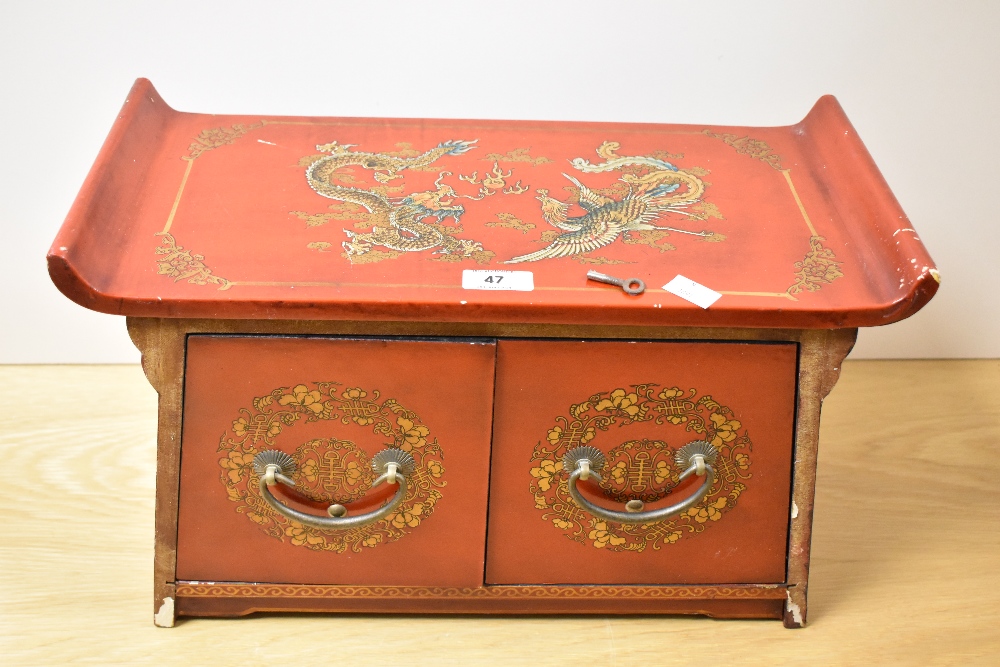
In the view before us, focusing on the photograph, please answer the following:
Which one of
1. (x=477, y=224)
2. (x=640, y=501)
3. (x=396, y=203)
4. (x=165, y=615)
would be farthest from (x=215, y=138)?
(x=640, y=501)

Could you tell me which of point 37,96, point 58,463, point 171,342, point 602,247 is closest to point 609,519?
point 602,247

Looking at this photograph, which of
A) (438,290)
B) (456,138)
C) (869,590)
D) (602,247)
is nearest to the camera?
(438,290)

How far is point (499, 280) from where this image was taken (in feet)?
5.26

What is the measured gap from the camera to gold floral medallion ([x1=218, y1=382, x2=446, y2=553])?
1640 mm

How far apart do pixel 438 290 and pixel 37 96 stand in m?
0.99

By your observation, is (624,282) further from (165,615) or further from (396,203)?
(165,615)

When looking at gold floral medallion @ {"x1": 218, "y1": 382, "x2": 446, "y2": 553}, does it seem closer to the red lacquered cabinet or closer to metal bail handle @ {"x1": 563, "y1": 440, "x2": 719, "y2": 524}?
the red lacquered cabinet

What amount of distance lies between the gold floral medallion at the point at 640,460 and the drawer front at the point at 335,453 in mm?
86

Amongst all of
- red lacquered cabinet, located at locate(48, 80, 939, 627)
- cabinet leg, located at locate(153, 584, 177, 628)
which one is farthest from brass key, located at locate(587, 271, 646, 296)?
cabinet leg, located at locate(153, 584, 177, 628)

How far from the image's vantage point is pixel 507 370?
5.34ft

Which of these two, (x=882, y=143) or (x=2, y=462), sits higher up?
(x=882, y=143)

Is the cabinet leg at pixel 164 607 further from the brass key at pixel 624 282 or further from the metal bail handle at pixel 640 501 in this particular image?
the brass key at pixel 624 282

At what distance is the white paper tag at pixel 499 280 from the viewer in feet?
5.21

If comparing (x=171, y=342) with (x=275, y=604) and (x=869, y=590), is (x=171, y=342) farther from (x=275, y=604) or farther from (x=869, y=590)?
(x=869, y=590)
